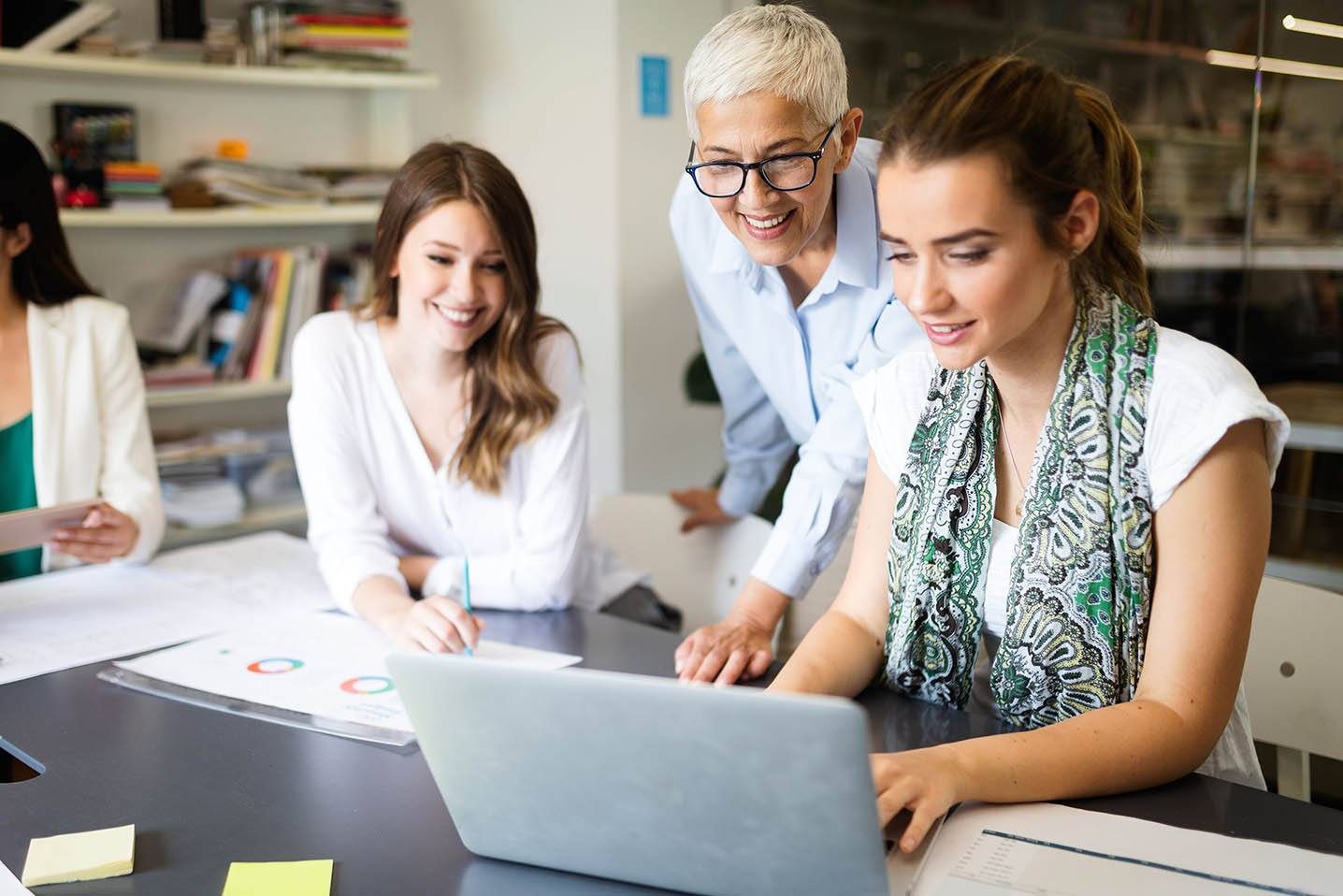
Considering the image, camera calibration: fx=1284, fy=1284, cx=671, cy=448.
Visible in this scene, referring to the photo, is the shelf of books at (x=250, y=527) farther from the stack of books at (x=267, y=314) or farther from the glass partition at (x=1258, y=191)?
the glass partition at (x=1258, y=191)

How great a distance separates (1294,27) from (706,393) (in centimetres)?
166

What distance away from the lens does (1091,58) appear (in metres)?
3.12

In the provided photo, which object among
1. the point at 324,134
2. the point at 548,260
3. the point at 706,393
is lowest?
the point at 706,393

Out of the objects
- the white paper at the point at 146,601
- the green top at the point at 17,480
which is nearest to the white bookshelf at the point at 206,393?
the green top at the point at 17,480

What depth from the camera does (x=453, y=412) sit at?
2.00 metres

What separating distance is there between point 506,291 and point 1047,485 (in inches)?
37.2

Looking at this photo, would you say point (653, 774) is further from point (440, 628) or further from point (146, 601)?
point (146, 601)

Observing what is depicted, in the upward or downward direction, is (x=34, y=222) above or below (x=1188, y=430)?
above

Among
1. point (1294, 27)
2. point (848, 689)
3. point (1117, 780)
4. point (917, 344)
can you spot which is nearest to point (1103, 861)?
point (1117, 780)

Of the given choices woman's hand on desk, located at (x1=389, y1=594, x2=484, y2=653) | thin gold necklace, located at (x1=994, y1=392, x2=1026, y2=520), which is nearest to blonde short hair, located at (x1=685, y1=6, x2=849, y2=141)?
thin gold necklace, located at (x1=994, y1=392, x2=1026, y2=520)

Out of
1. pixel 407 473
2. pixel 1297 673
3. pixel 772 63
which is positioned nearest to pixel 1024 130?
pixel 772 63

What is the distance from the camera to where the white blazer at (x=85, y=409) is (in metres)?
2.14

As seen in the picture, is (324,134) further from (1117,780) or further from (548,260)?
(1117,780)

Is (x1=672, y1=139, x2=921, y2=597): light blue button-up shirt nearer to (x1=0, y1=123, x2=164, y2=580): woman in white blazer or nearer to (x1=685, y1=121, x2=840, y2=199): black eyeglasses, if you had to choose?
(x1=685, y1=121, x2=840, y2=199): black eyeglasses
